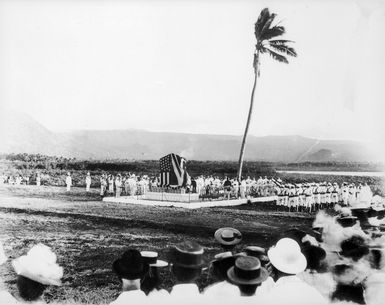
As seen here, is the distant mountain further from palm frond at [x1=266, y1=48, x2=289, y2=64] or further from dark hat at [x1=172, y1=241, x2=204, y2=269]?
dark hat at [x1=172, y1=241, x2=204, y2=269]

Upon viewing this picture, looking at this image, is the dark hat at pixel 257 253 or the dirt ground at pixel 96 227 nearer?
the dark hat at pixel 257 253

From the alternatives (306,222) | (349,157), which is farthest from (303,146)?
(306,222)

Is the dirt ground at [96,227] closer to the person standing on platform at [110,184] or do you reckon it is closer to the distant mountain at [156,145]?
the person standing on platform at [110,184]

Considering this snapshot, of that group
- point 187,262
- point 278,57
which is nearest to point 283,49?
point 278,57

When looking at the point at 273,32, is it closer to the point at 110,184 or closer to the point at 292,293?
the point at 110,184

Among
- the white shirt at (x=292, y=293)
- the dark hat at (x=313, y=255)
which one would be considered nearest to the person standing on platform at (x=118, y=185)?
the white shirt at (x=292, y=293)

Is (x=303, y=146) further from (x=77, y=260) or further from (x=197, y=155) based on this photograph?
(x=77, y=260)

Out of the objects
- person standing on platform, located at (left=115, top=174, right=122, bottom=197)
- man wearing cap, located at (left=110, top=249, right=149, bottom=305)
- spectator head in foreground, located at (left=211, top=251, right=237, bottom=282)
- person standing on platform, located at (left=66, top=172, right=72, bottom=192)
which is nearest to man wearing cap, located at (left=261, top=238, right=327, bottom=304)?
spectator head in foreground, located at (left=211, top=251, right=237, bottom=282)
